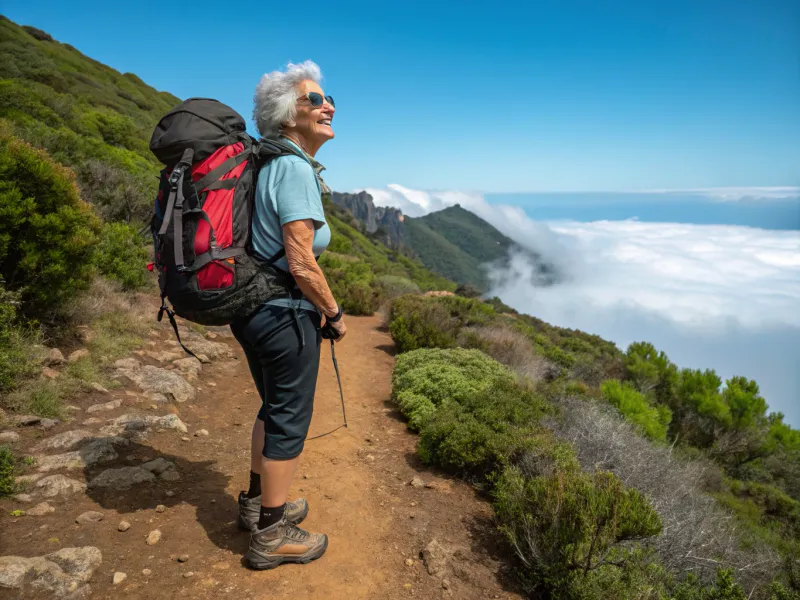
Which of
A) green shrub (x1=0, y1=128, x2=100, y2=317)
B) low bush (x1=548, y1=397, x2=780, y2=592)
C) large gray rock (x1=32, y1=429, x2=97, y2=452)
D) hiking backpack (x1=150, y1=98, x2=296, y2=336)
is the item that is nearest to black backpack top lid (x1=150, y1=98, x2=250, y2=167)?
hiking backpack (x1=150, y1=98, x2=296, y2=336)

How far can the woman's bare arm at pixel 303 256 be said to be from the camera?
196cm

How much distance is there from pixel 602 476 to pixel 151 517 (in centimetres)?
267

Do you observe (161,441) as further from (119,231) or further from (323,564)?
(119,231)

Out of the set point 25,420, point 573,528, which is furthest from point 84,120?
point 573,528

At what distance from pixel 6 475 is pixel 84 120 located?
2117cm

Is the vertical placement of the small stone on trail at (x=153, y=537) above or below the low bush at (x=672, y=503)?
above

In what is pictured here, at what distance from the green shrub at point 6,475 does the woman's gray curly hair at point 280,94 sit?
2400mm

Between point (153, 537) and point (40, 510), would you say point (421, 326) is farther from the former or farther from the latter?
point (40, 510)

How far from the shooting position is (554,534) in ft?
8.56

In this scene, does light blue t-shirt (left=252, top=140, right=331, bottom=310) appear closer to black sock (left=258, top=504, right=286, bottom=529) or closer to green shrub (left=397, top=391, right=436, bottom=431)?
black sock (left=258, top=504, right=286, bottom=529)

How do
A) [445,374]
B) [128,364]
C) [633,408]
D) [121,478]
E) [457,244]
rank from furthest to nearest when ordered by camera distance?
[457,244], [633,408], [445,374], [128,364], [121,478]

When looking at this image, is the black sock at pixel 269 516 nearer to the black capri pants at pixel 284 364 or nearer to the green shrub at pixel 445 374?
the black capri pants at pixel 284 364

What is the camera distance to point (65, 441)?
320cm

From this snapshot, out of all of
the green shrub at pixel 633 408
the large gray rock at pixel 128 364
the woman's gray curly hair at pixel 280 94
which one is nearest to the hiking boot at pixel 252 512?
the woman's gray curly hair at pixel 280 94
